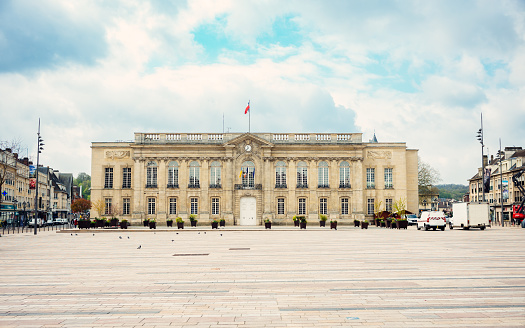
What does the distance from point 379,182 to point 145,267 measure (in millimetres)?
53257

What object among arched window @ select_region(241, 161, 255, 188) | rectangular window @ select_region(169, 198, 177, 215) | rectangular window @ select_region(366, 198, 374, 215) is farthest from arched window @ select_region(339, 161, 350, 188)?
rectangular window @ select_region(169, 198, 177, 215)

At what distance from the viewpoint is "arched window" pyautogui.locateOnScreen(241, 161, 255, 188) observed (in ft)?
207

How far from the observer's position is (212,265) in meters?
15.8

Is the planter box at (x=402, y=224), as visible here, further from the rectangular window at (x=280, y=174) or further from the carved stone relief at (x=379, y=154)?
the rectangular window at (x=280, y=174)

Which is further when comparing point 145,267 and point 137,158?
point 137,158

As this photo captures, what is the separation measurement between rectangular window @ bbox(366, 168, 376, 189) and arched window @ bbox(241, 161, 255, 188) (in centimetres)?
1546

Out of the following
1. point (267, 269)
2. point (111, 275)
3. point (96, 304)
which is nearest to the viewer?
point (96, 304)

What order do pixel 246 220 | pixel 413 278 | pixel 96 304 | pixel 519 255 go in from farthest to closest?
pixel 246 220 → pixel 519 255 → pixel 413 278 → pixel 96 304

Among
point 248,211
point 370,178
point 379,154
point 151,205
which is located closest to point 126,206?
point 151,205

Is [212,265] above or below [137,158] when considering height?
below

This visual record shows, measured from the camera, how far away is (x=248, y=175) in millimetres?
63344

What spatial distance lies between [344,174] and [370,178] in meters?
3.88

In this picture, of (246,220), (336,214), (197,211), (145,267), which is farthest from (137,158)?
(145,267)

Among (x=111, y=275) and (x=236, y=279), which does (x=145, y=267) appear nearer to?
(x=111, y=275)
